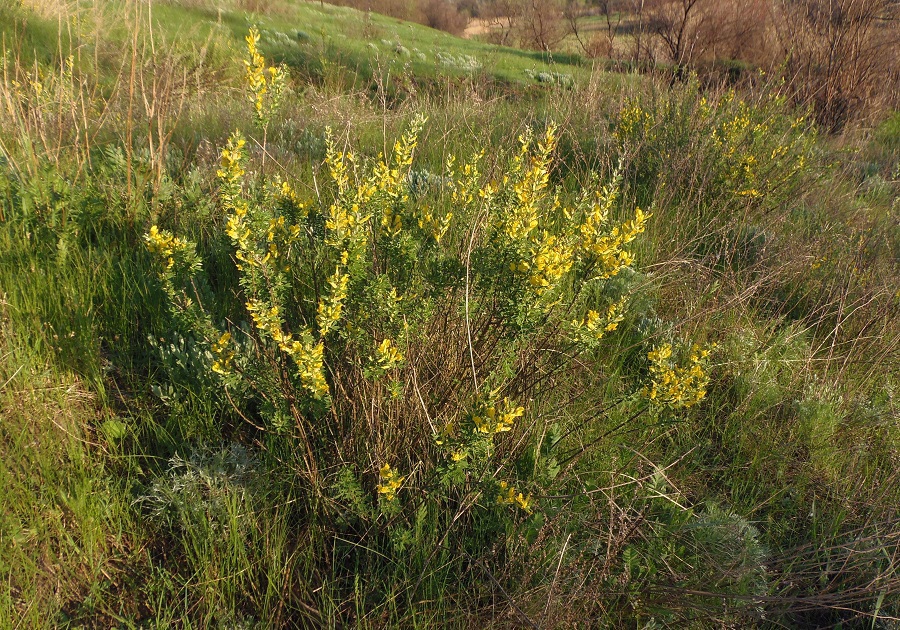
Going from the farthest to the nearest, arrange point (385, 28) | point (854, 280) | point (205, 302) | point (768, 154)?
point (385, 28)
point (768, 154)
point (854, 280)
point (205, 302)

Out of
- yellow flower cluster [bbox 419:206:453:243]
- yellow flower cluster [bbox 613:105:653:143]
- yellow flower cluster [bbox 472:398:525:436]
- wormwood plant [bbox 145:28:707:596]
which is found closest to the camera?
yellow flower cluster [bbox 472:398:525:436]

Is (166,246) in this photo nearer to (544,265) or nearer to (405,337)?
(405,337)

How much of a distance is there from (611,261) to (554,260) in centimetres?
23

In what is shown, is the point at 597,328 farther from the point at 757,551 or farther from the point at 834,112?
the point at 834,112

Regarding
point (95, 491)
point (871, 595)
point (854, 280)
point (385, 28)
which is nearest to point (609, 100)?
point (854, 280)

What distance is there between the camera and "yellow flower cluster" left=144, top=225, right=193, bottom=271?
1.69 metres

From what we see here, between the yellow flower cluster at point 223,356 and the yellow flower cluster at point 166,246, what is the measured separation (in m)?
0.27

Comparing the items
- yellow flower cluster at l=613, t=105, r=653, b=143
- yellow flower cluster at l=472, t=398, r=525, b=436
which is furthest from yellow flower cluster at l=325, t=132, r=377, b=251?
yellow flower cluster at l=613, t=105, r=653, b=143

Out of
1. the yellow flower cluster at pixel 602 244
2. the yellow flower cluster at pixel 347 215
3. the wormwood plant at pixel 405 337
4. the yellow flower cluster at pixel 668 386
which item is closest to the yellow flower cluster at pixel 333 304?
the wormwood plant at pixel 405 337

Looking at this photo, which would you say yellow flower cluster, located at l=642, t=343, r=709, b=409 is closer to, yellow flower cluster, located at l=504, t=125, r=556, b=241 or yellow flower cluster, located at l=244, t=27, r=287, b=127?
yellow flower cluster, located at l=504, t=125, r=556, b=241

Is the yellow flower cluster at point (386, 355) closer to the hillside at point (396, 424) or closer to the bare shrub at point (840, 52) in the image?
the hillside at point (396, 424)

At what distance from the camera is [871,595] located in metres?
1.83

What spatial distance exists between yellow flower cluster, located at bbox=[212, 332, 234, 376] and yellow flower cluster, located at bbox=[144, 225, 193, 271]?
266 millimetres

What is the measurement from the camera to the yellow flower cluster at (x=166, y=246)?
5.55ft
